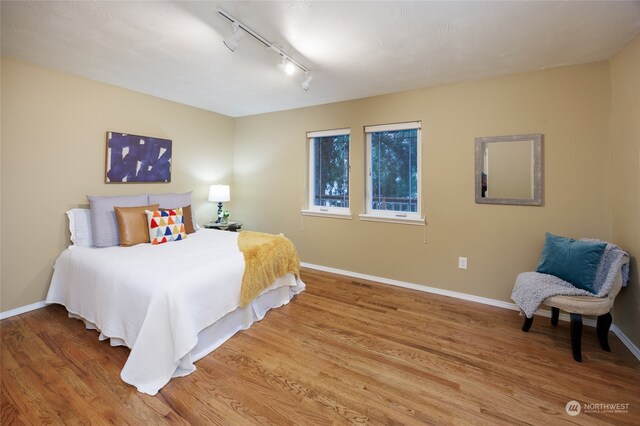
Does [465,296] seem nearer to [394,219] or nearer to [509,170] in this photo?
[394,219]

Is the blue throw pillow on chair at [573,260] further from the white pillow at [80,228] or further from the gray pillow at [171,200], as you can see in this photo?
the white pillow at [80,228]

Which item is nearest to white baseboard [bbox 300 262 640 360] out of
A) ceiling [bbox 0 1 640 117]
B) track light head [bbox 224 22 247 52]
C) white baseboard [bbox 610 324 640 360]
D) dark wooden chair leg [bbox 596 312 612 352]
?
white baseboard [bbox 610 324 640 360]

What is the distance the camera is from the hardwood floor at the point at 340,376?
151 cm

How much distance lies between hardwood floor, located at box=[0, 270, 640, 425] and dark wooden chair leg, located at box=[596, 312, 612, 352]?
6 centimetres

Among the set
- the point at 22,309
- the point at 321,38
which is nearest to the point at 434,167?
the point at 321,38

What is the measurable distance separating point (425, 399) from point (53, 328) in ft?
9.73

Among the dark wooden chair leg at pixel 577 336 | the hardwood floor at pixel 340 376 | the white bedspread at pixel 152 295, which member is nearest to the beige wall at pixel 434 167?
the dark wooden chair leg at pixel 577 336

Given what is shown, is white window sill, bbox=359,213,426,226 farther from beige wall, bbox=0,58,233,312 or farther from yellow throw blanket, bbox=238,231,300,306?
beige wall, bbox=0,58,233,312

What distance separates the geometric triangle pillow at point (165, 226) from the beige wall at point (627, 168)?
4.04m

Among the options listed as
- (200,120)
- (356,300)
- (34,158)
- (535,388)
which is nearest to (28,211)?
(34,158)

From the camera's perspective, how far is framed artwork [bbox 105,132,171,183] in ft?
10.3

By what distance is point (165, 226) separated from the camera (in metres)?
2.96

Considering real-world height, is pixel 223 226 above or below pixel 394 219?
below

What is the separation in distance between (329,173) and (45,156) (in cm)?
313
